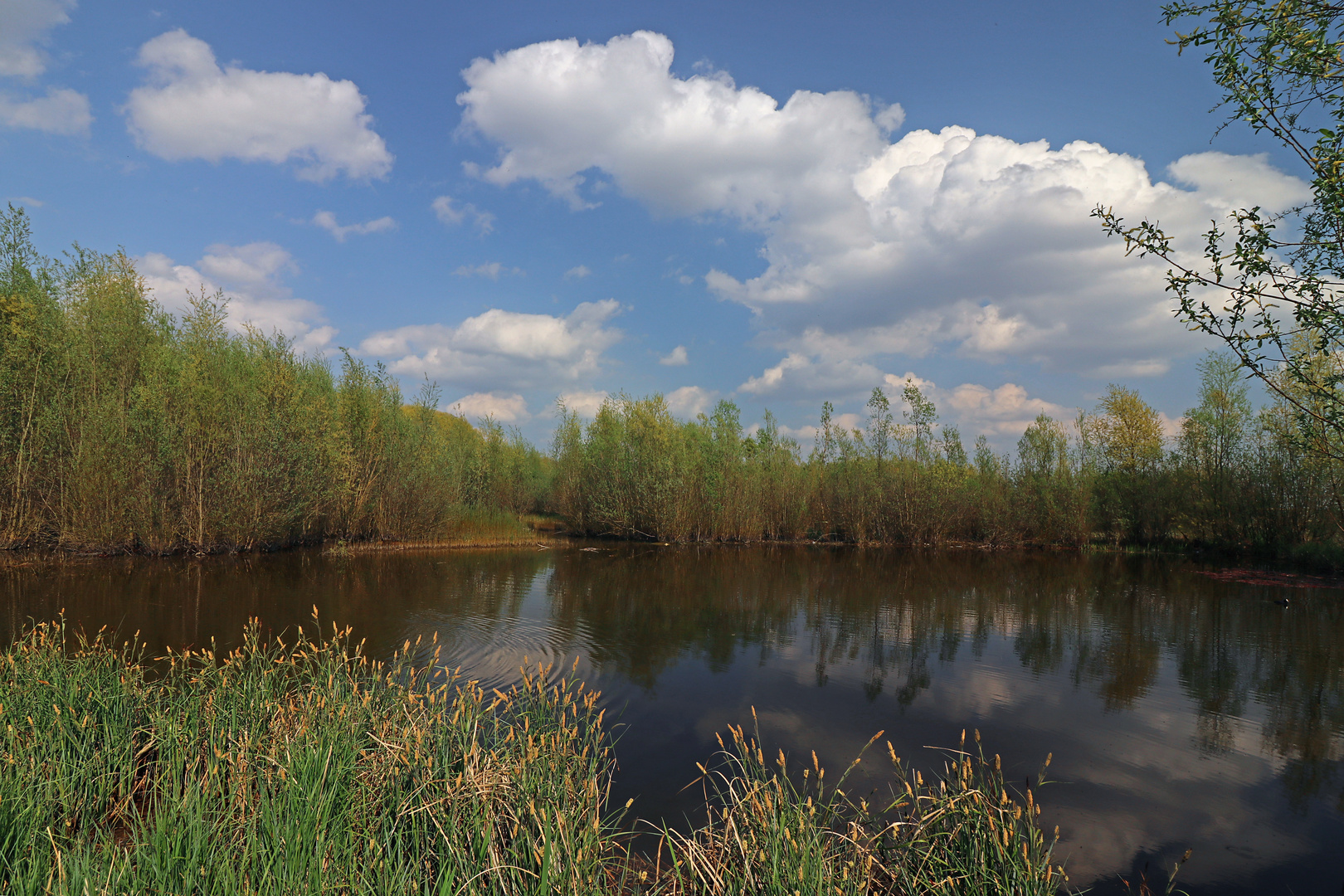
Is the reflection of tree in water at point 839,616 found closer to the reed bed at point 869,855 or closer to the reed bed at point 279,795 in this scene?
the reed bed at point 279,795

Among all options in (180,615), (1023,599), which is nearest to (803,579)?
(1023,599)

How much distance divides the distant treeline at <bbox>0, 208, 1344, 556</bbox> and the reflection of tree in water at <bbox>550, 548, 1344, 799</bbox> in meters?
3.35

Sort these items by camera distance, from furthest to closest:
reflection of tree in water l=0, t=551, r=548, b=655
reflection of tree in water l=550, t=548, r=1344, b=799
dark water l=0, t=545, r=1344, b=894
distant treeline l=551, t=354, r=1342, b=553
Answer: distant treeline l=551, t=354, r=1342, b=553 < reflection of tree in water l=0, t=551, r=548, b=655 < reflection of tree in water l=550, t=548, r=1344, b=799 < dark water l=0, t=545, r=1344, b=894

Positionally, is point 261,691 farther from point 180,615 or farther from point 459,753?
point 180,615

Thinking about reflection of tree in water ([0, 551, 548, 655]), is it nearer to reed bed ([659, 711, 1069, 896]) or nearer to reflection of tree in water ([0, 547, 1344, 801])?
reflection of tree in water ([0, 547, 1344, 801])

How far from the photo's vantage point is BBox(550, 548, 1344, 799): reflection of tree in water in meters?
7.15

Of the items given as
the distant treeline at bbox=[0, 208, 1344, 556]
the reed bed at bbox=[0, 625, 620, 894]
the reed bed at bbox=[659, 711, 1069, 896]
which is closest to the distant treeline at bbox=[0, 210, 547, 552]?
the distant treeline at bbox=[0, 208, 1344, 556]

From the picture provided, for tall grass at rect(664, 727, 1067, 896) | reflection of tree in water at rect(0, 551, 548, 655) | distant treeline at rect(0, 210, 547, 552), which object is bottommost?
reflection of tree in water at rect(0, 551, 548, 655)

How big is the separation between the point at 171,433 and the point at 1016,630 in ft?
63.5

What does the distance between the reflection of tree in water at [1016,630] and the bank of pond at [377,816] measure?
403 cm

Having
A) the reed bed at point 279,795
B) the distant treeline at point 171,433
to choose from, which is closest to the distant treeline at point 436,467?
the distant treeline at point 171,433

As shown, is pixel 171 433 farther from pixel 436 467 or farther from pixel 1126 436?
pixel 1126 436

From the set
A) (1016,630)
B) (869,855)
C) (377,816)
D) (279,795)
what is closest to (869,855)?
(869,855)

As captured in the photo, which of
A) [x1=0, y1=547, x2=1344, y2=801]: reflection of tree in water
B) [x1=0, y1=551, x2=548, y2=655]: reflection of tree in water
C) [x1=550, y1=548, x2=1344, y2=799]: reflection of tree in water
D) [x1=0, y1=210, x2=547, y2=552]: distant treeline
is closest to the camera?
[x1=550, y1=548, x2=1344, y2=799]: reflection of tree in water
